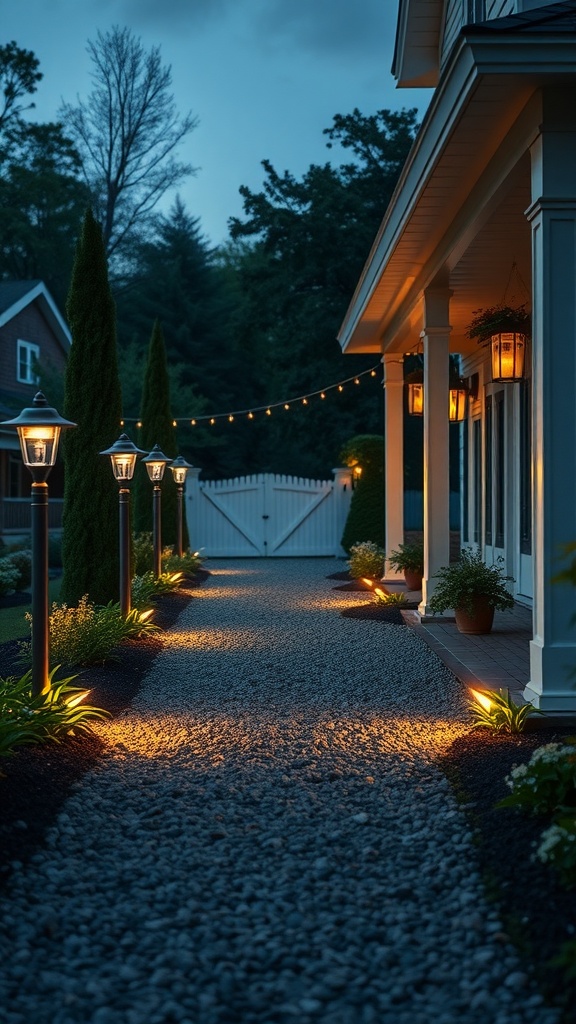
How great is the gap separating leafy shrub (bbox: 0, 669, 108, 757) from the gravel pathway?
22 centimetres

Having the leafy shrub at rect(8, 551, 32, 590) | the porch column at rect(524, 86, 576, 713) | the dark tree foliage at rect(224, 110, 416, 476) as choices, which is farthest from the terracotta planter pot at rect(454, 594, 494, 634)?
the dark tree foliage at rect(224, 110, 416, 476)

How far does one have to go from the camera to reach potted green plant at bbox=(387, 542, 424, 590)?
12195 mm

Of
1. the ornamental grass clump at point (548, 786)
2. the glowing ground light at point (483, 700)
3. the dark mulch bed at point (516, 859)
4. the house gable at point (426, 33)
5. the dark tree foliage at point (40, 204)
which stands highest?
the dark tree foliage at point (40, 204)

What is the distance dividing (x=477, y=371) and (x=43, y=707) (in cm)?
928

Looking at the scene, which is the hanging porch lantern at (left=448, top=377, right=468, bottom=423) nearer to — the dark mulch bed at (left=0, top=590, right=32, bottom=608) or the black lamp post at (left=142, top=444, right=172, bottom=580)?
the black lamp post at (left=142, top=444, right=172, bottom=580)

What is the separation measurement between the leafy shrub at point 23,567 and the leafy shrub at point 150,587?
220 cm

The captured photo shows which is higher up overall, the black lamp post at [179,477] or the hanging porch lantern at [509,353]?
the hanging porch lantern at [509,353]

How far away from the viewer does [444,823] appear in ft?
13.2

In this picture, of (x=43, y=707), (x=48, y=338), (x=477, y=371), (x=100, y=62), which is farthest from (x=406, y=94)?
(x=43, y=707)

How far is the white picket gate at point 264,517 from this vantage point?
2203cm

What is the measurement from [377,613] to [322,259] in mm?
17599

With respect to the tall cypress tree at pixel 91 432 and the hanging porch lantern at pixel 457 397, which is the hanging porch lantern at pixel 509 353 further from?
the tall cypress tree at pixel 91 432

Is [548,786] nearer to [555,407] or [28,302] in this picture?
[555,407]

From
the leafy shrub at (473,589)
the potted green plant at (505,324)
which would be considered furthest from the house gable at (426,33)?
the leafy shrub at (473,589)
